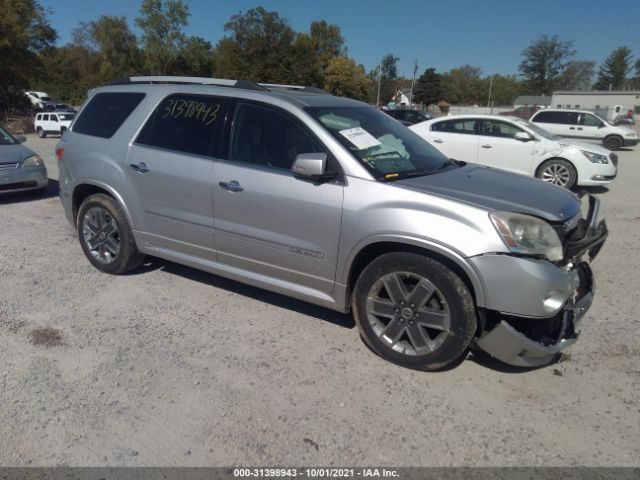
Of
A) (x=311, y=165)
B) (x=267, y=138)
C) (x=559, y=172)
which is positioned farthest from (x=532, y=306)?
(x=559, y=172)

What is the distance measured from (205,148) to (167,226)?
0.78 meters

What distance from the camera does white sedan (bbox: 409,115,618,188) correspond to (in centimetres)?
990

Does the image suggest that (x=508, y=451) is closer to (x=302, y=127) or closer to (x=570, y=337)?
(x=570, y=337)

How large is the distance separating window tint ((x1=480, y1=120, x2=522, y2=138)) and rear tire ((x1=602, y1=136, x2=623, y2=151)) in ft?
41.2

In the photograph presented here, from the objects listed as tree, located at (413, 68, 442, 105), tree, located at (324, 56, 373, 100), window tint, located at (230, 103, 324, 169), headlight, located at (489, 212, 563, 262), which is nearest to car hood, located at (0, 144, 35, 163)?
window tint, located at (230, 103, 324, 169)

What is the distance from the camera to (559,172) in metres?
10.0

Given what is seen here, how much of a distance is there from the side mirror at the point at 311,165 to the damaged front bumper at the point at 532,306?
1173mm

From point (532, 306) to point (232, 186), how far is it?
2281 mm

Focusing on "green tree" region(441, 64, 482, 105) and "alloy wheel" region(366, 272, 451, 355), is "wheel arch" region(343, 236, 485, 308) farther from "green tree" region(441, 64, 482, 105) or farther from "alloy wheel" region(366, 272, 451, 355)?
"green tree" region(441, 64, 482, 105)

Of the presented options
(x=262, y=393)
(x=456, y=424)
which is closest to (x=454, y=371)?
(x=456, y=424)

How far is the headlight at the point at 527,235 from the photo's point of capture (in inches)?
114

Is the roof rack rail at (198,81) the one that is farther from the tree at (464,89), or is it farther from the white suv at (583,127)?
the tree at (464,89)

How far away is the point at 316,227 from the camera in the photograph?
3457 millimetres

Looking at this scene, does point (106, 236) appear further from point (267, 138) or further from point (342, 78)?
point (342, 78)
